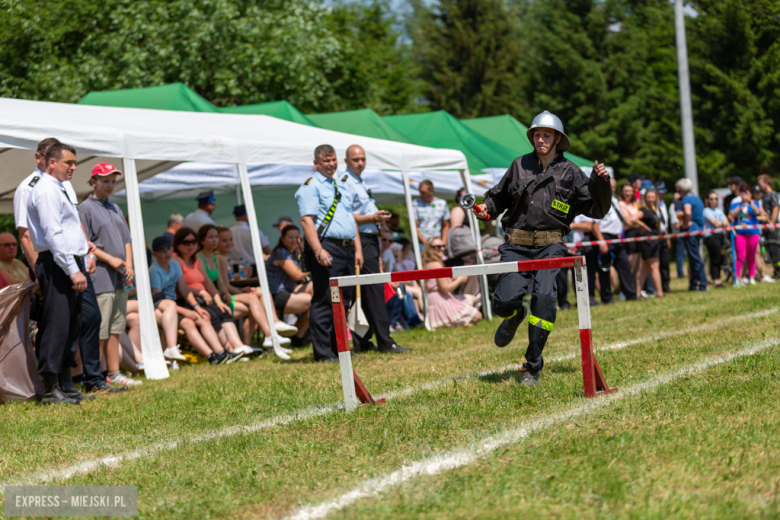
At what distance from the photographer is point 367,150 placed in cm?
1039

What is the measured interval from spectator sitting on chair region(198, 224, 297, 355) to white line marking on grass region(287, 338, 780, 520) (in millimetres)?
5291

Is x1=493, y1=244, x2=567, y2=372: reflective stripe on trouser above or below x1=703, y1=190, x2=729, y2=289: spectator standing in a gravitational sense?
above

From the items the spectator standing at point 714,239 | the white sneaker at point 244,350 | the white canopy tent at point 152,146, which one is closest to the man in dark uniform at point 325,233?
the white canopy tent at point 152,146

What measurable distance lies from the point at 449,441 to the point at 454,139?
45.0 feet

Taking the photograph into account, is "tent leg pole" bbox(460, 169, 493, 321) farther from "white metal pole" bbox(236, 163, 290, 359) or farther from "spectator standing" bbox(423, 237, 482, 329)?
"white metal pole" bbox(236, 163, 290, 359)

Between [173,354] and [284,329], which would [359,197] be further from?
[173,354]

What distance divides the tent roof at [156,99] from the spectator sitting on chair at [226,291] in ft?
18.0

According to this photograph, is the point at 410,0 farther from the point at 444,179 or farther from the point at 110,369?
the point at 110,369

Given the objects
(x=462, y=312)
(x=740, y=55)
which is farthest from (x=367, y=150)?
(x=740, y=55)

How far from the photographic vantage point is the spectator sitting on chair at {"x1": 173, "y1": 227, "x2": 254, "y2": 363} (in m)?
9.13

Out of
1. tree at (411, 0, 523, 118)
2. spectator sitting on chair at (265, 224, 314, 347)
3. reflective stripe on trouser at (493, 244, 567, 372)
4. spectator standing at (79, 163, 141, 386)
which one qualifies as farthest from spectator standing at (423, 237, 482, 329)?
tree at (411, 0, 523, 118)

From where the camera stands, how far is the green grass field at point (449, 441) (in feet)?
10.4

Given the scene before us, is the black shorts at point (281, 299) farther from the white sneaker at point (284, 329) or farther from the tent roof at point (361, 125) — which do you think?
the tent roof at point (361, 125)

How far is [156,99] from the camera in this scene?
15055 mm
